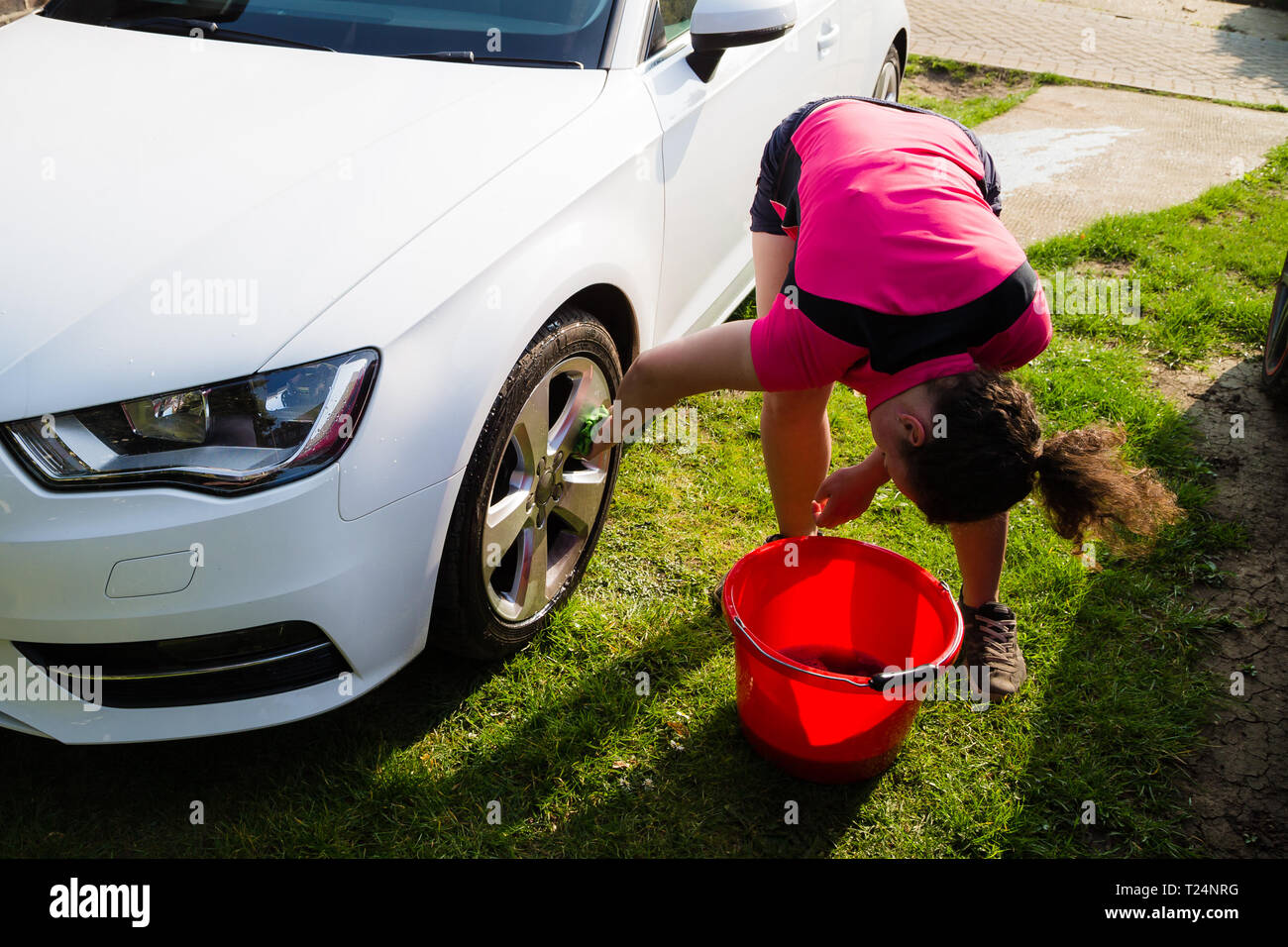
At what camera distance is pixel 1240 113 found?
21.1ft

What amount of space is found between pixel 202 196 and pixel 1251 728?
2.61m

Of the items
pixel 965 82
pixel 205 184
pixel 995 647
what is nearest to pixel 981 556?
pixel 995 647

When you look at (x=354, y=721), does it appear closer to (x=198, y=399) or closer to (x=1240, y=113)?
(x=198, y=399)

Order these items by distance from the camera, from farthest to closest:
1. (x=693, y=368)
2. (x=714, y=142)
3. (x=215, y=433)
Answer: (x=714, y=142) → (x=693, y=368) → (x=215, y=433)

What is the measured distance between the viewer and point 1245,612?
276cm

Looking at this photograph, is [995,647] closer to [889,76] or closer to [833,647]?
[833,647]

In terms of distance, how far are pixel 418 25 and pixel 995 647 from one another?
2.03m

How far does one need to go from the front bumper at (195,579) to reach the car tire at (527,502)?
0.37 ft

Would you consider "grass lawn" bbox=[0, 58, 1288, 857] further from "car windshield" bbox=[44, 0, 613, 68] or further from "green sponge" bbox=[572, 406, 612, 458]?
A: "car windshield" bbox=[44, 0, 613, 68]

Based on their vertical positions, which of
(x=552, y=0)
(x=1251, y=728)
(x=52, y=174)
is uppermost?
(x=552, y=0)

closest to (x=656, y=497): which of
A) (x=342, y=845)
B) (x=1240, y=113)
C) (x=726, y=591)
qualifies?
(x=726, y=591)

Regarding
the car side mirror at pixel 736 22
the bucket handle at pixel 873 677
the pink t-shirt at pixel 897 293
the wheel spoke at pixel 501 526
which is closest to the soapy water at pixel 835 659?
the bucket handle at pixel 873 677

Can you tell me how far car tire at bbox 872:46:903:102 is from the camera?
4258 mm

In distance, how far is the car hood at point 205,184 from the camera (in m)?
1.66
